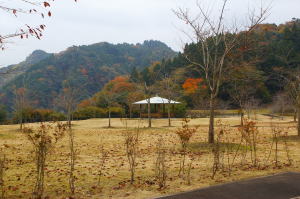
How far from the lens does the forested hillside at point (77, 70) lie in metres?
52.2

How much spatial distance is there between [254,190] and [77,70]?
63.6m

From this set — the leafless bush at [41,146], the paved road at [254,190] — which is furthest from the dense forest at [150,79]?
the leafless bush at [41,146]

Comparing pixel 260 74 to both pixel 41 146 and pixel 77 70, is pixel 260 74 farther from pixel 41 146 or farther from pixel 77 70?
pixel 41 146

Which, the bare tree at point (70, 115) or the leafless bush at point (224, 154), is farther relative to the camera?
the leafless bush at point (224, 154)

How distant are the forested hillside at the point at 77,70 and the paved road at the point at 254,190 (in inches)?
1633

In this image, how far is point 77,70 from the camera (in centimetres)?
6556

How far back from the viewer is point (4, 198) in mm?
4828

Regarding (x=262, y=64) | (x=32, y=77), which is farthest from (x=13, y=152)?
(x=32, y=77)

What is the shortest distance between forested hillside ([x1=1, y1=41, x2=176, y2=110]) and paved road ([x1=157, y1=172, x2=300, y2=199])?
136 ft

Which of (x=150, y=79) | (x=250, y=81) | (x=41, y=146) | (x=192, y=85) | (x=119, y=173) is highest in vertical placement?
(x=150, y=79)

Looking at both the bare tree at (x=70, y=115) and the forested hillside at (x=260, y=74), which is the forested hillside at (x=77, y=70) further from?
the bare tree at (x=70, y=115)

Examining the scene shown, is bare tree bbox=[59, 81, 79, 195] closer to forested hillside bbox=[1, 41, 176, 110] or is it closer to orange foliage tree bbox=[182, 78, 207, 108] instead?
forested hillside bbox=[1, 41, 176, 110]

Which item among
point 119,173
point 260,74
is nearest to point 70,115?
point 119,173

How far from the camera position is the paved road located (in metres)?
4.72
